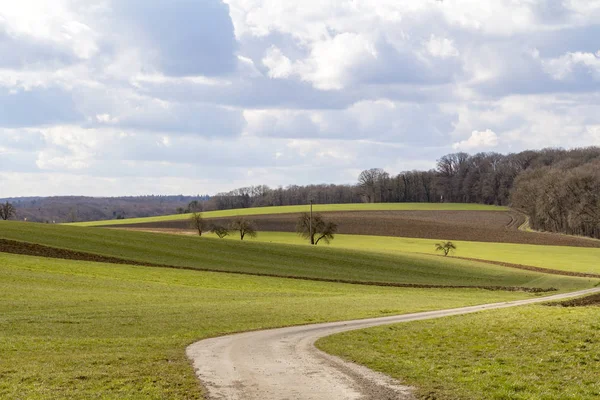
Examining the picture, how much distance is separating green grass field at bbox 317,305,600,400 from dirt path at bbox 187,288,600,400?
715 millimetres

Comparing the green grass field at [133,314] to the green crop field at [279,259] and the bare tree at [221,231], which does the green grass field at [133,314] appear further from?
the bare tree at [221,231]

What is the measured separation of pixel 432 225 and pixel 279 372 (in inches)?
4387

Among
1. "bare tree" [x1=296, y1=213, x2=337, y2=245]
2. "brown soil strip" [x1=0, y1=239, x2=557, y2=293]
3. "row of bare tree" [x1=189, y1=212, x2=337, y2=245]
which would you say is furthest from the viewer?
"row of bare tree" [x1=189, y1=212, x2=337, y2=245]

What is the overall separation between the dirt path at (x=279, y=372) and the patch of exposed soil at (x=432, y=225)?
8763 cm

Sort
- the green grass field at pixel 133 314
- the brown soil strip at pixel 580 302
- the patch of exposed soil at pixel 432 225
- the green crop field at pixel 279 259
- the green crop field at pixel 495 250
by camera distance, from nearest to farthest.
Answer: the green grass field at pixel 133 314 < the brown soil strip at pixel 580 302 < the green crop field at pixel 279 259 < the green crop field at pixel 495 250 < the patch of exposed soil at pixel 432 225

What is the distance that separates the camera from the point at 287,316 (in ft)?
107

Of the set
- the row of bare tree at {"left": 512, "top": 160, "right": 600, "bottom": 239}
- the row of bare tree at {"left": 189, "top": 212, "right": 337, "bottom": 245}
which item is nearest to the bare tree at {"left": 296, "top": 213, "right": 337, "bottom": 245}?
the row of bare tree at {"left": 189, "top": 212, "right": 337, "bottom": 245}

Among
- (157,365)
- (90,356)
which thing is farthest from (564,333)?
(90,356)

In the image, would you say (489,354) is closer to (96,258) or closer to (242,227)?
(96,258)

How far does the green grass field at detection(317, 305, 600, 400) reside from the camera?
51.1ft

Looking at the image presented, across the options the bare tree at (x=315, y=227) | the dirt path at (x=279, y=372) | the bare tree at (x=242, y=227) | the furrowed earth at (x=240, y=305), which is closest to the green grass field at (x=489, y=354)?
the furrowed earth at (x=240, y=305)

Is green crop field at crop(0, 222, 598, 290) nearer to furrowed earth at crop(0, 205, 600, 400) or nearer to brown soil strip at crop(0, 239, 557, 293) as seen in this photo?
furrowed earth at crop(0, 205, 600, 400)

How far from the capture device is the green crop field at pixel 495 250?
8250cm

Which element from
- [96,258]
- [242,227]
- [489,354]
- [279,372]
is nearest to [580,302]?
[489,354]
